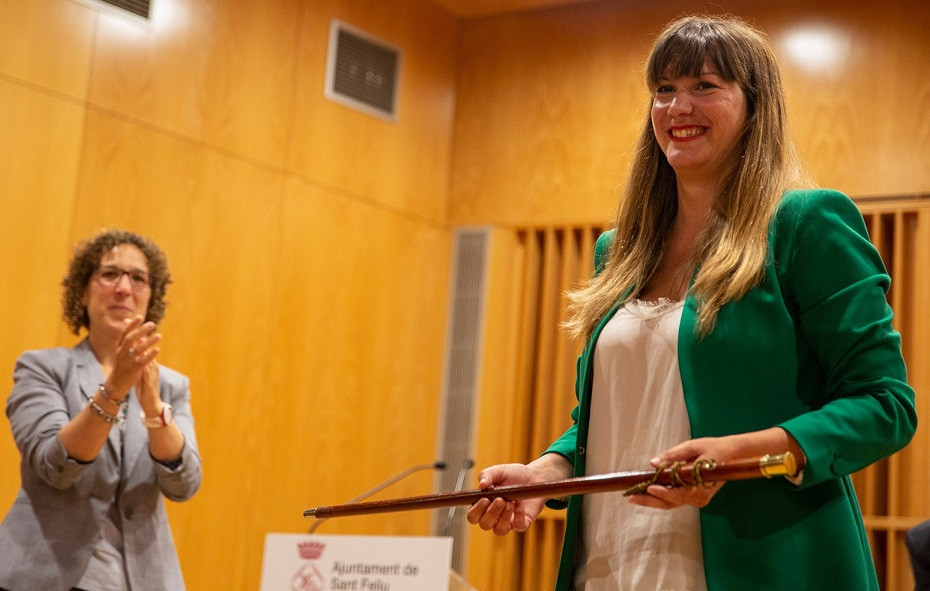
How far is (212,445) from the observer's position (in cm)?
502

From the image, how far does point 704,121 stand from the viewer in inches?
64.4

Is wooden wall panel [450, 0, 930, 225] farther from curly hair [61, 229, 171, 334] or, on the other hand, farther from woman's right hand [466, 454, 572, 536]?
woman's right hand [466, 454, 572, 536]

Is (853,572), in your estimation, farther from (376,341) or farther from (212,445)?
(376,341)

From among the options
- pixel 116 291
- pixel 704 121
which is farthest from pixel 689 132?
pixel 116 291

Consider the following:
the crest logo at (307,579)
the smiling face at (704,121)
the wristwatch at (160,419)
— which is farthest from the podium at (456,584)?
the smiling face at (704,121)

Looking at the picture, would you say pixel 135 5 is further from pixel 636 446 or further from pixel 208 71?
pixel 636 446

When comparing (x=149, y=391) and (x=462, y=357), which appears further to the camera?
(x=462, y=357)

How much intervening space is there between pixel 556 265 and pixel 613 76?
41.3 inches

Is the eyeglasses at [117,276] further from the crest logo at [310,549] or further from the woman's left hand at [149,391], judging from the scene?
the crest logo at [310,549]

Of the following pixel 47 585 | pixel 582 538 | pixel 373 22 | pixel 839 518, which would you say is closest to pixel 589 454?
pixel 582 538

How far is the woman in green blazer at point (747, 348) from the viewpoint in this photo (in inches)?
55.0

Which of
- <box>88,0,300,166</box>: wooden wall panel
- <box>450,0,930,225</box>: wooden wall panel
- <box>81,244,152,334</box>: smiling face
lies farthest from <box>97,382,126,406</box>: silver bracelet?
<box>450,0,930,225</box>: wooden wall panel

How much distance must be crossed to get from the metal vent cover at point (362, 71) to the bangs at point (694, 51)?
4210 mm

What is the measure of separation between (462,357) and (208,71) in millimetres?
2082
